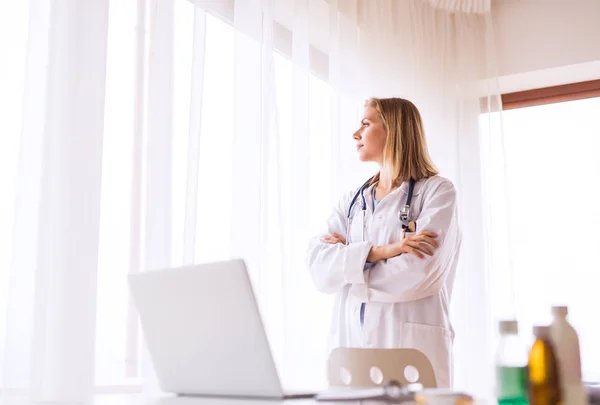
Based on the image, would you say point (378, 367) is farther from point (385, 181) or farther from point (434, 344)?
point (385, 181)

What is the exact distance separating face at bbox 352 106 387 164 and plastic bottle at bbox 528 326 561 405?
1.63m

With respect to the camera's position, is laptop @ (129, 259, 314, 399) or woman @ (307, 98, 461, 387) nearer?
Answer: laptop @ (129, 259, 314, 399)

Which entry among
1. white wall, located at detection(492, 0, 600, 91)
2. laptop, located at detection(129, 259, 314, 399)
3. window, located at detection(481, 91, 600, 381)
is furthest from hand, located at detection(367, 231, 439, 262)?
white wall, located at detection(492, 0, 600, 91)

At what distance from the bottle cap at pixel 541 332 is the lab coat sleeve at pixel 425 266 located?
1.23 m

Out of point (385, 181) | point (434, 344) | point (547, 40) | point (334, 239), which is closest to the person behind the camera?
point (434, 344)

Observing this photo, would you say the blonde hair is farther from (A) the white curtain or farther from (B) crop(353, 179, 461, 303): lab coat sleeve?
(A) the white curtain

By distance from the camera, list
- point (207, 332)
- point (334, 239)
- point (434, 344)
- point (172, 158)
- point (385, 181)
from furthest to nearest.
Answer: point (385, 181), point (334, 239), point (434, 344), point (172, 158), point (207, 332)

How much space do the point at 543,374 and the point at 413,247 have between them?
127 cm

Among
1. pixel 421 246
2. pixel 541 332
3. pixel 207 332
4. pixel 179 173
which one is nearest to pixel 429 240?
pixel 421 246

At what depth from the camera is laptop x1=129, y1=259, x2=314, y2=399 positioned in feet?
3.71

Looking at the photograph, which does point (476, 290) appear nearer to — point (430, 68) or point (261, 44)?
point (430, 68)

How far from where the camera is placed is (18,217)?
1540 mm

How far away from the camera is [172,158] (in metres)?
2.07

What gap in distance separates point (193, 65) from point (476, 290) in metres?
2.18
